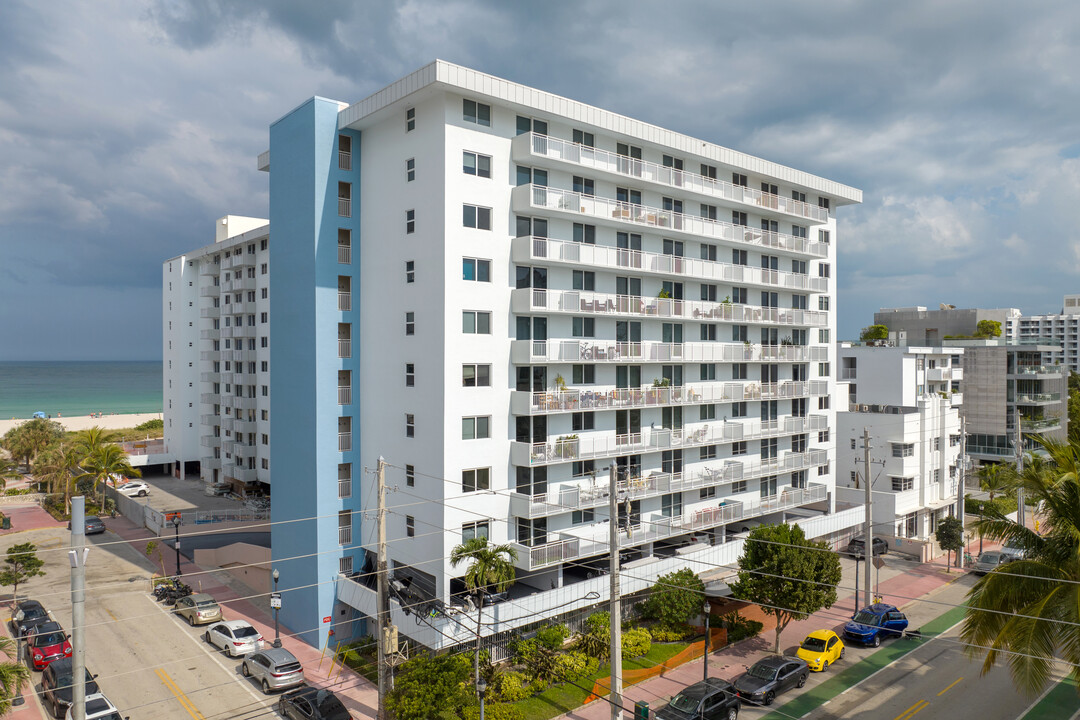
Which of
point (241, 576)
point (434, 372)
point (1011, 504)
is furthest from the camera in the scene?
point (1011, 504)

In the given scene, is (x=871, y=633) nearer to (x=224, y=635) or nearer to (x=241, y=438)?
(x=224, y=635)

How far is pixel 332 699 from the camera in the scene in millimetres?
23859

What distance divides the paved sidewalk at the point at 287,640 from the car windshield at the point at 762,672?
49.5 feet

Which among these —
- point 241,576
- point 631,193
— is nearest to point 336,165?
point 631,193

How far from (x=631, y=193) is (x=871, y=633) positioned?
24905 mm

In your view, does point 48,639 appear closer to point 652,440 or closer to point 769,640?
point 652,440

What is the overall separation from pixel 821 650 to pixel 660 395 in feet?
45.5

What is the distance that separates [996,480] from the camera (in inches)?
1228

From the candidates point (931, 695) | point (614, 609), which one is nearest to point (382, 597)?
point (614, 609)

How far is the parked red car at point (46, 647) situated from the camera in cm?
2888

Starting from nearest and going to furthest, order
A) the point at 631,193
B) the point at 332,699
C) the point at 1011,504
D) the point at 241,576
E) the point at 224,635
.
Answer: the point at 332,699 < the point at 224,635 < the point at 631,193 < the point at 241,576 < the point at 1011,504

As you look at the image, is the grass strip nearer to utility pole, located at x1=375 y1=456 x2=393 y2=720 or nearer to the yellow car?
the yellow car

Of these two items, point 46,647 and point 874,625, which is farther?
point 874,625

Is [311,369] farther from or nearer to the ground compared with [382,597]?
farther from the ground
